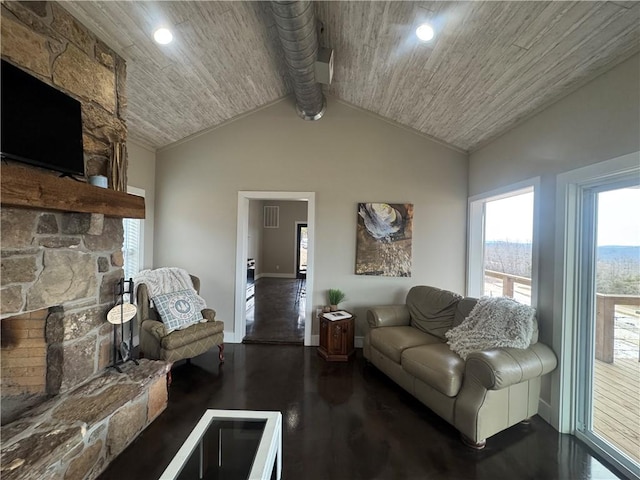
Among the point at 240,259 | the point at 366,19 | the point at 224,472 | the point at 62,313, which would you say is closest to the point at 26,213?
the point at 62,313

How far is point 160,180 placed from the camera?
4.02m

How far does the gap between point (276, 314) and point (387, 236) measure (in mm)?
2757

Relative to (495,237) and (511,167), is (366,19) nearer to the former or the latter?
(511,167)

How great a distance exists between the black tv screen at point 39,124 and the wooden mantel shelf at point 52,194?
0.30 ft

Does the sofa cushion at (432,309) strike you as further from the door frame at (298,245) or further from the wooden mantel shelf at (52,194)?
the door frame at (298,245)

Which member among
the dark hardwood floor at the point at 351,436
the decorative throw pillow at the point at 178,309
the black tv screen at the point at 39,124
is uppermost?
the black tv screen at the point at 39,124

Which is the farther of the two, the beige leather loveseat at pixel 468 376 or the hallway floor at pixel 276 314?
the hallway floor at pixel 276 314

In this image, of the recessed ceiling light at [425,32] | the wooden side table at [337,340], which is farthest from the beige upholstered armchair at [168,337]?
the recessed ceiling light at [425,32]

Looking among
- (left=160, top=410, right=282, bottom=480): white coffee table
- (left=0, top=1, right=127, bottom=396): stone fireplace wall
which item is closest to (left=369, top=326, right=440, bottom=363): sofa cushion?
(left=160, top=410, right=282, bottom=480): white coffee table

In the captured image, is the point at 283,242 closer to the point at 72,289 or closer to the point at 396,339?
the point at 396,339

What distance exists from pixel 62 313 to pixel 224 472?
1501mm

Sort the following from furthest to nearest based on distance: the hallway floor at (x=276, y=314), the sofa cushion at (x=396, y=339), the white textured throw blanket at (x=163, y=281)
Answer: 1. the hallway floor at (x=276, y=314)
2. the white textured throw blanket at (x=163, y=281)
3. the sofa cushion at (x=396, y=339)

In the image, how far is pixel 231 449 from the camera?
1579mm

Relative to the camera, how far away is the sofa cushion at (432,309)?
2.97 metres
